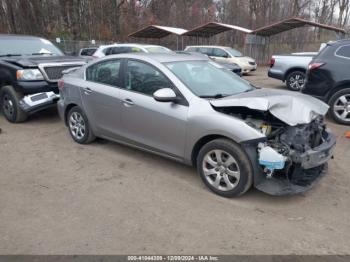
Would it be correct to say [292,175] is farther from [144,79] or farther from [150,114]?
[144,79]

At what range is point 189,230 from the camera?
132 inches

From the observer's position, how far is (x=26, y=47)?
8.02 meters

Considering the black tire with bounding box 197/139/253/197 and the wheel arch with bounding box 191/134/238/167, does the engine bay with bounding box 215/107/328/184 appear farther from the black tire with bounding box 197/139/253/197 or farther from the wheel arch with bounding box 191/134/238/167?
the wheel arch with bounding box 191/134/238/167

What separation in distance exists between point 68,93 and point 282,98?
357 cm

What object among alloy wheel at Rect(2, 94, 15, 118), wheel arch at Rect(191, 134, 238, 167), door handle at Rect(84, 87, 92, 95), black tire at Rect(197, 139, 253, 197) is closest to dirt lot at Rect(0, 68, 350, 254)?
black tire at Rect(197, 139, 253, 197)

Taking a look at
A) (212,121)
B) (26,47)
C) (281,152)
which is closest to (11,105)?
(26,47)

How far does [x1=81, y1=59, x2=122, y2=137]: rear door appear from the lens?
4.98 m

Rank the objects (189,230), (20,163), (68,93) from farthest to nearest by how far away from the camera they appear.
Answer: (68,93), (20,163), (189,230)

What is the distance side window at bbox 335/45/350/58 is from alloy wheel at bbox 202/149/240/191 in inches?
199

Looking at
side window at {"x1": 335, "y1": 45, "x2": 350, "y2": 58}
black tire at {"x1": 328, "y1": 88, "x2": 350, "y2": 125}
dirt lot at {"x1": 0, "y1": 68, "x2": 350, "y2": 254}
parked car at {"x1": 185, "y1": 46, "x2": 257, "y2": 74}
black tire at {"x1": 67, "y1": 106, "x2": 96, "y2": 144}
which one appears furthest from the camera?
parked car at {"x1": 185, "y1": 46, "x2": 257, "y2": 74}

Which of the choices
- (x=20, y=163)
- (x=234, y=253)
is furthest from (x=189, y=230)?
(x=20, y=163)

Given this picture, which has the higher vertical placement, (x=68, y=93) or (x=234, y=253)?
(x=68, y=93)

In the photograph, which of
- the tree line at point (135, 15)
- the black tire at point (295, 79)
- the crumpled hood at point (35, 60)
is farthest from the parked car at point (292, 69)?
the tree line at point (135, 15)

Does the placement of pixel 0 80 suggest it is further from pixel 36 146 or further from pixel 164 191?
pixel 164 191
